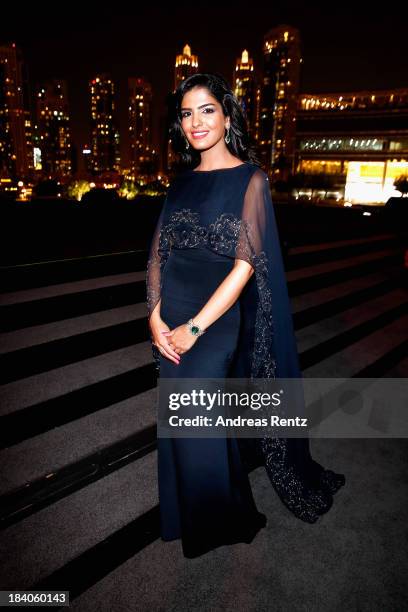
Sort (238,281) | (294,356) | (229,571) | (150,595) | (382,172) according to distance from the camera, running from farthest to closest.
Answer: (382,172), (294,356), (229,571), (150,595), (238,281)

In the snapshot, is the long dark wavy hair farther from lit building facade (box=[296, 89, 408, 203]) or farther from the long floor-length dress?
lit building facade (box=[296, 89, 408, 203])

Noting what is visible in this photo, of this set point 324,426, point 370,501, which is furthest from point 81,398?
point 370,501

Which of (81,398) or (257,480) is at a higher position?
(81,398)

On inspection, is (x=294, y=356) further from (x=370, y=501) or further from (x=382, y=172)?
(x=382, y=172)

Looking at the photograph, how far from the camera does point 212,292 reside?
175 cm

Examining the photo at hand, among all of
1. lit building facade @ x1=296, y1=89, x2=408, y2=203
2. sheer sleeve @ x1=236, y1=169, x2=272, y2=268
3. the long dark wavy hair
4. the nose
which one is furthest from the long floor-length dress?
lit building facade @ x1=296, y1=89, x2=408, y2=203

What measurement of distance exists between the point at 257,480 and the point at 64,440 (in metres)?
1.41

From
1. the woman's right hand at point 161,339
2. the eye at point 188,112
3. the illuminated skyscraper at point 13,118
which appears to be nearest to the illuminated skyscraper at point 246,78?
the illuminated skyscraper at point 13,118

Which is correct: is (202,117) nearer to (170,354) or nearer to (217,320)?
(217,320)

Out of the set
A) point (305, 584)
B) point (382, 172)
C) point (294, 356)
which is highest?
point (382, 172)

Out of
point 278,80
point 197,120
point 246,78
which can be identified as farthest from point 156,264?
point 246,78

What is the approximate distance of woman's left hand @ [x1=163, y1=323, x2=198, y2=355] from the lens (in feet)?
5.56

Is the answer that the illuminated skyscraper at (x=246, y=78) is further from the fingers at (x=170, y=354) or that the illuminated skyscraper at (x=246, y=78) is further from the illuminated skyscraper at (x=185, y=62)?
the fingers at (x=170, y=354)

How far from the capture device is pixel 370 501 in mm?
2465
